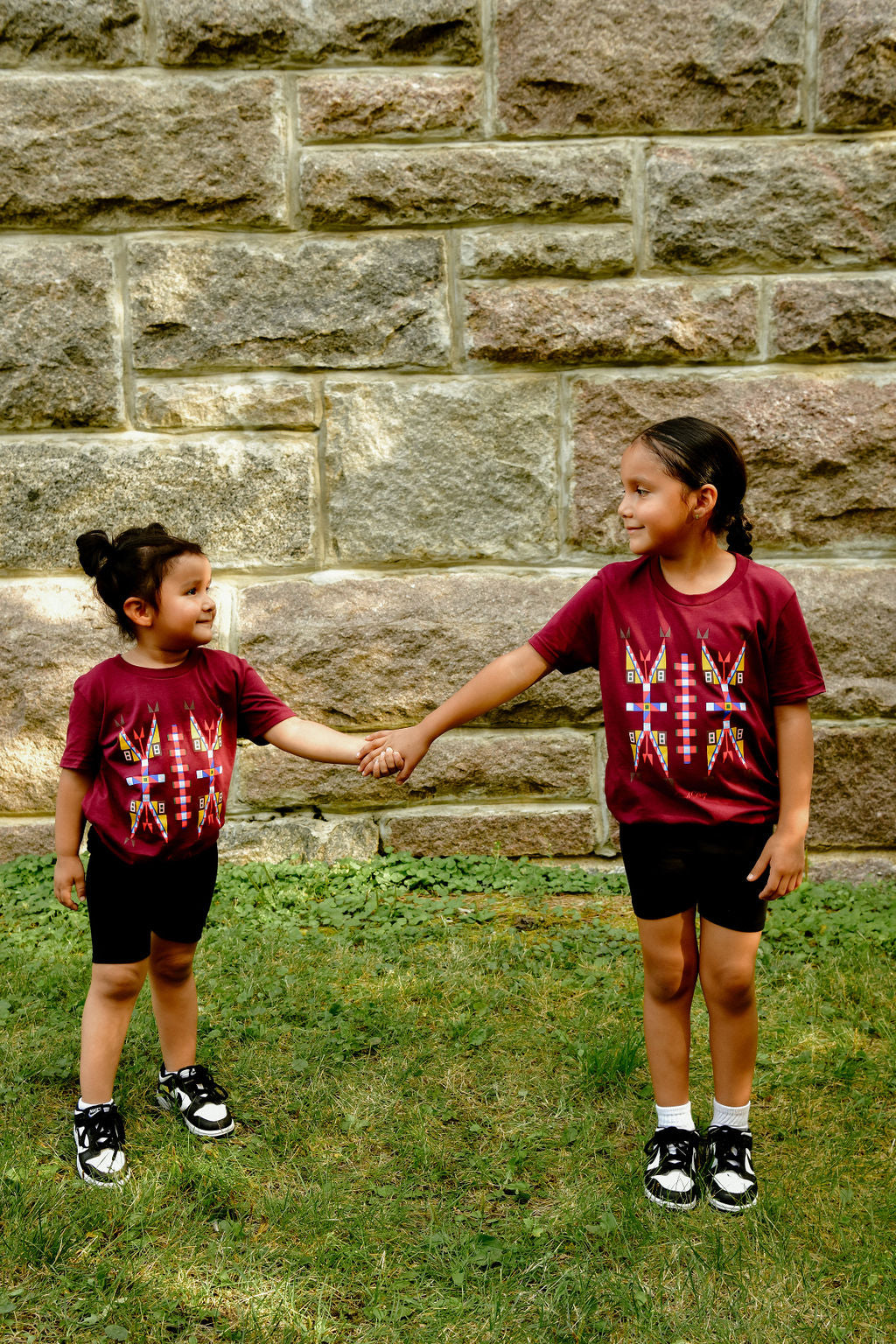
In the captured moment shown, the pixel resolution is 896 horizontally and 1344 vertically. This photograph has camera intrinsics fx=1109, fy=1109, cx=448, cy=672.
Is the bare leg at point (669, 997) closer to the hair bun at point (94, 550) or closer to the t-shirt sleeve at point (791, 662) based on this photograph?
the t-shirt sleeve at point (791, 662)

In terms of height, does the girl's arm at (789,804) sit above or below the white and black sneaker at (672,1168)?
above

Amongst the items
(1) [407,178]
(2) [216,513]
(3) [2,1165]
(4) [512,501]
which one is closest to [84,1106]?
(3) [2,1165]

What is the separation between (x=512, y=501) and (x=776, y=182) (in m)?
1.41

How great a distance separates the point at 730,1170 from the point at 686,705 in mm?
979

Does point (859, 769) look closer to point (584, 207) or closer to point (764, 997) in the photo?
point (764, 997)

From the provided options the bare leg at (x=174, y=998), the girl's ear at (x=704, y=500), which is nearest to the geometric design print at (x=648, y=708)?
the girl's ear at (x=704, y=500)

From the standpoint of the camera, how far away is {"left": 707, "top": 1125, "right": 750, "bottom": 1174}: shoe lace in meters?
2.32

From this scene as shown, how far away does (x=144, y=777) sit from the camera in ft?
7.86

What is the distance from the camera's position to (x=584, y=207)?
3846mm

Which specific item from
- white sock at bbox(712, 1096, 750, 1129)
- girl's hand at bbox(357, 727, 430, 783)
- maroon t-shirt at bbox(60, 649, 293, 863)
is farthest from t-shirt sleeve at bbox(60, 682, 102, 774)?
white sock at bbox(712, 1096, 750, 1129)

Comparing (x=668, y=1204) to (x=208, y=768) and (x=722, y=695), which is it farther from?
(x=208, y=768)

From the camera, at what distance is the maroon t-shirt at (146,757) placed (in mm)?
2398

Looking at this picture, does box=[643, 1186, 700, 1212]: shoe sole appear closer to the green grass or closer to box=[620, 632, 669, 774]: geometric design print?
the green grass

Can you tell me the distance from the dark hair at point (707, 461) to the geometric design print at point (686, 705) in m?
0.33
